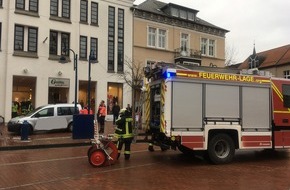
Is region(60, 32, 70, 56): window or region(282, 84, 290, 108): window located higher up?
region(60, 32, 70, 56): window

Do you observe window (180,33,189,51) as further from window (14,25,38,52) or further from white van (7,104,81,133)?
white van (7,104,81,133)

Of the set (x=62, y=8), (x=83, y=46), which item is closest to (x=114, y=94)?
(x=83, y=46)

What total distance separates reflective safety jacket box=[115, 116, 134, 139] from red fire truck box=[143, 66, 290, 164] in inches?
31.1

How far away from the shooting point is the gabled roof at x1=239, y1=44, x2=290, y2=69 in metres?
55.2

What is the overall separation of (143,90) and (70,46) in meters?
19.3

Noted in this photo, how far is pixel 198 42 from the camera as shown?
39.3 metres

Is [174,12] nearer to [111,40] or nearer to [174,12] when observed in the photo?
[174,12]

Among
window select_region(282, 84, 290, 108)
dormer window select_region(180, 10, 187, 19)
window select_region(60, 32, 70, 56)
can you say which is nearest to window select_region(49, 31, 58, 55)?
window select_region(60, 32, 70, 56)

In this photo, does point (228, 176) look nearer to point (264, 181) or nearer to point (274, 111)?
point (264, 181)

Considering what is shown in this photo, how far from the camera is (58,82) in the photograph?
29.4 metres

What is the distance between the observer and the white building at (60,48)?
Answer: 90.1 ft

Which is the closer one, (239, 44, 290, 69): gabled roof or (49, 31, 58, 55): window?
(49, 31, 58, 55): window

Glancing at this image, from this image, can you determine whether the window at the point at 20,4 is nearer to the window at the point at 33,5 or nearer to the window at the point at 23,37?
the window at the point at 33,5

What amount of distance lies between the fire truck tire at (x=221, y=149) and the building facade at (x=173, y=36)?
933 inches
